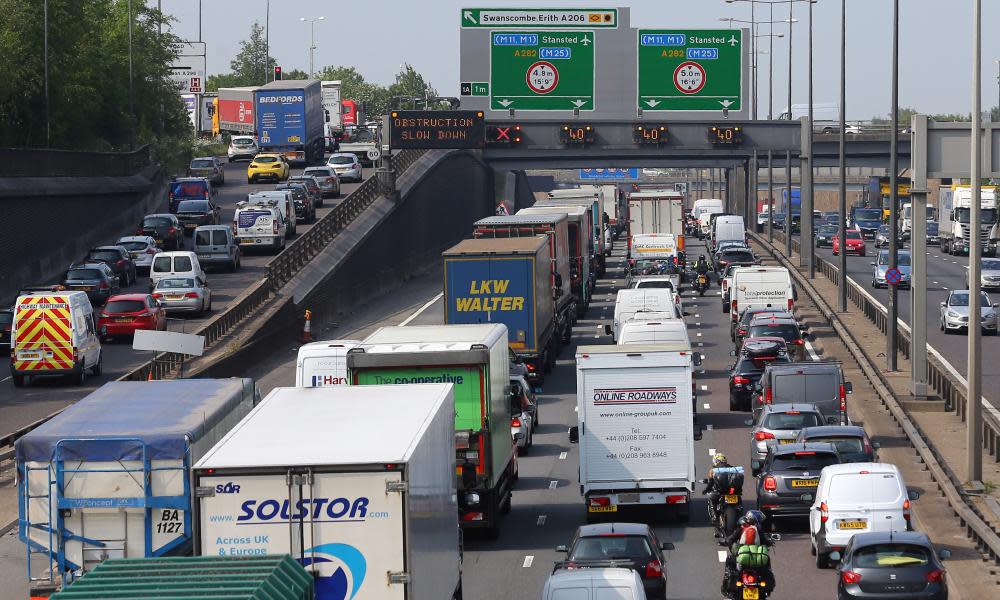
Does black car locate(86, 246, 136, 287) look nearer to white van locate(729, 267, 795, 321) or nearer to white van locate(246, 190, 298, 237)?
white van locate(246, 190, 298, 237)

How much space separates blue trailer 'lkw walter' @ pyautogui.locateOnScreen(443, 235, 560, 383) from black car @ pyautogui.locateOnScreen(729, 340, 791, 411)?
5114 mm

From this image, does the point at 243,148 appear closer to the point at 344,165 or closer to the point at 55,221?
the point at 344,165

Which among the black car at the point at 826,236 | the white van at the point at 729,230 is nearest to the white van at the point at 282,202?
the white van at the point at 729,230

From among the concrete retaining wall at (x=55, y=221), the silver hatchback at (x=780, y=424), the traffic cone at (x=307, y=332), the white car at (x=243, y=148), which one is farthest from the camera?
the white car at (x=243, y=148)

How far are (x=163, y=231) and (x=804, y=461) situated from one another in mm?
43760

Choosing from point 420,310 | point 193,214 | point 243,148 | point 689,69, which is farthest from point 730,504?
point 243,148

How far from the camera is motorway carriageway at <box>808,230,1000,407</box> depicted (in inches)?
1674

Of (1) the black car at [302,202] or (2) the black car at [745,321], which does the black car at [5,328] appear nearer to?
(2) the black car at [745,321]

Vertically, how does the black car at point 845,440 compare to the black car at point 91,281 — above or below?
below

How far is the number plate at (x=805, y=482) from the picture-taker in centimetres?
2373

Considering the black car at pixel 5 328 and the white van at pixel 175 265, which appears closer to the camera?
the black car at pixel 5 328

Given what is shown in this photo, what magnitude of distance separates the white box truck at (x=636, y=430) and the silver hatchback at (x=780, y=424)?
274cm

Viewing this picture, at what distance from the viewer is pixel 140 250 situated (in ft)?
196

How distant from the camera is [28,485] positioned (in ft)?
51.3
